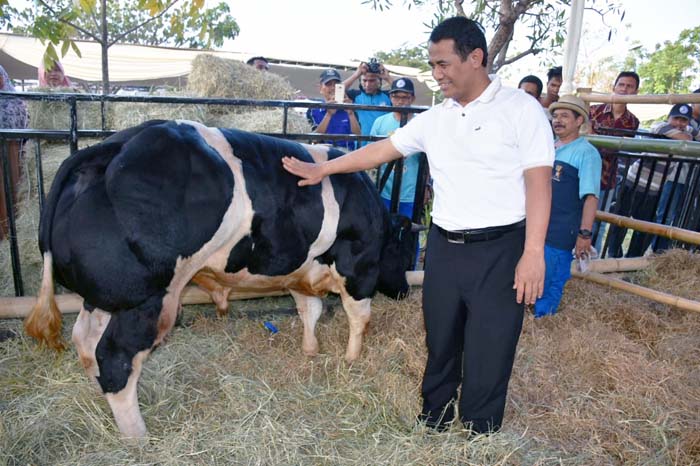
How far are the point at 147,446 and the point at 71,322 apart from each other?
1615mm

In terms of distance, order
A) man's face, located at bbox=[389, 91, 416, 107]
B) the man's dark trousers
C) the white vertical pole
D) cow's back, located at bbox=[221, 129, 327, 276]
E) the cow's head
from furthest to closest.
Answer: man's face, located at bbox=[389, 91, 416, 107], the white vertical pole, the cow's head, cow's back, located at bbox=[221, 129, 327, 276], the man's dark trousers

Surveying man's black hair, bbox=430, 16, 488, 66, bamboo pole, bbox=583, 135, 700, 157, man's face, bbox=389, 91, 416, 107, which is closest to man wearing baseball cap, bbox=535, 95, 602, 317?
bamboo pole, bbox=583, 135, 700, 157

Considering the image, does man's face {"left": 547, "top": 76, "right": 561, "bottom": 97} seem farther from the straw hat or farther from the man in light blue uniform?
the man in light blue uniform

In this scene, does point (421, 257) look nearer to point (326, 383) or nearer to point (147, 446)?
point (326, 383)

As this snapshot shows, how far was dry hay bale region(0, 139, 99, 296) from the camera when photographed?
423 centimetres

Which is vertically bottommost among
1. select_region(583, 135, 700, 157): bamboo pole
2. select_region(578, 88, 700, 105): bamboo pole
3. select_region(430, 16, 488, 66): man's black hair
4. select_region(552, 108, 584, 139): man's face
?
select_region(583, 135, 700, 157): bamboo pole

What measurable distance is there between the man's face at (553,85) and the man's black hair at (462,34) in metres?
5.06

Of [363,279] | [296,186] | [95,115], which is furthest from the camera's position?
[95,115]

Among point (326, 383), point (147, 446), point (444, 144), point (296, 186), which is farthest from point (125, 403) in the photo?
point (444, 144)

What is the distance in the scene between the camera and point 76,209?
7.53 ft

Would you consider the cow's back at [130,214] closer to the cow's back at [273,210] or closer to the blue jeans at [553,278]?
the cow's back at [273,210]

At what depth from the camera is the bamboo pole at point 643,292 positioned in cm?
425

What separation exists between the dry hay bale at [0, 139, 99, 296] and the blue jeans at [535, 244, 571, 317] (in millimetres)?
3912

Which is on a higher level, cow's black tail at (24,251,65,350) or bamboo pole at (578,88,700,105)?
bamboo pole at (578,88,700,105)
